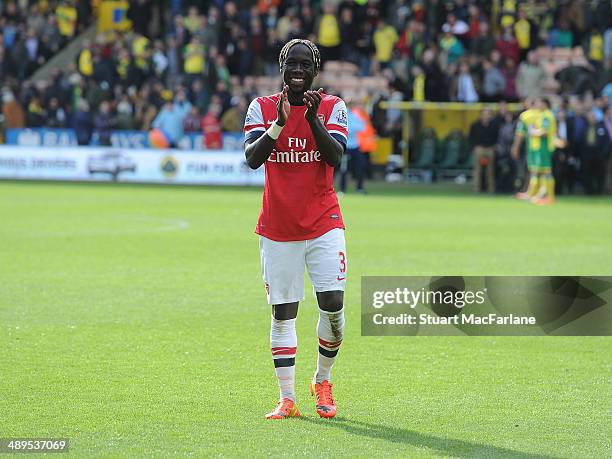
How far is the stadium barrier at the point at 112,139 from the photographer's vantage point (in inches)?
1310

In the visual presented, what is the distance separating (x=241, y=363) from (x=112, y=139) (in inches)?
1024

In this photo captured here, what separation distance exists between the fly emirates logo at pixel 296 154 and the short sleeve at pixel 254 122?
151 millimetres

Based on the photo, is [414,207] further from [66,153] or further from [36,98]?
[36,98]

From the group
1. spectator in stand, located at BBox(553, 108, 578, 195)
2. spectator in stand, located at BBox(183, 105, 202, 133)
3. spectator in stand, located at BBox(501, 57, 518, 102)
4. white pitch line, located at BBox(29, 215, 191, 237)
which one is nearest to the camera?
white pitch line, located at BBox(29, 215, 191, 237)

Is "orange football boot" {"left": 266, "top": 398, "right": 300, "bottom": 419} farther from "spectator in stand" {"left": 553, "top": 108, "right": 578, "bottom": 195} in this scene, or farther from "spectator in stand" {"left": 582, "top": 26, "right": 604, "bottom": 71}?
"spectator in stand" {"left": 582, "top": 26, "right": 604, "bottom": 71}

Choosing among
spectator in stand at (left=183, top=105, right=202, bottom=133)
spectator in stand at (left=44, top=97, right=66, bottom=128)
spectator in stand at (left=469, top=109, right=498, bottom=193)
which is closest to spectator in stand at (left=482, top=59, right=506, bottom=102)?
spectator in stand at (left=469, top=109, right=498, bottom=193)

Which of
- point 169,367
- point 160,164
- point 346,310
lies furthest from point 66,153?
point 169,367

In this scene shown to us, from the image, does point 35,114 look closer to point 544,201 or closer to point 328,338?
point 544,201

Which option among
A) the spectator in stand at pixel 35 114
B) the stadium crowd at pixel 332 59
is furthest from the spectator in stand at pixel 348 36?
the spectator in stand at pixel 35 114

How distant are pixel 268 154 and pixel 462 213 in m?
16.9

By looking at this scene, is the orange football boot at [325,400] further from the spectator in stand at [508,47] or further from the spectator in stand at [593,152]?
the spectator in stand at [508,47]

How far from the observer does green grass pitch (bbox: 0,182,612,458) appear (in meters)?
6.96

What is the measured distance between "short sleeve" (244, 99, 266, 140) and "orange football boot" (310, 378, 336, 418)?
1.50 m

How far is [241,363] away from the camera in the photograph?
30.3ft
